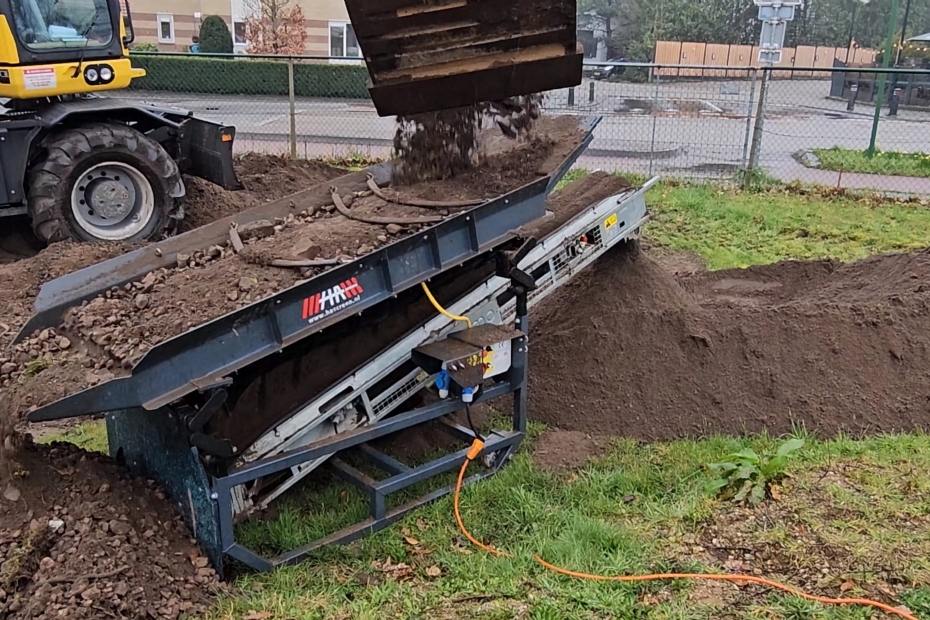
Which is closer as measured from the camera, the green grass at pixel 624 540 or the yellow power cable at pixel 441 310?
the green grass at pixel 624 540

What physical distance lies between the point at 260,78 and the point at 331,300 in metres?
23.6

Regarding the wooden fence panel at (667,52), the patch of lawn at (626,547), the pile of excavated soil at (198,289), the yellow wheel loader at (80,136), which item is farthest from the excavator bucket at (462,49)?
the wooden fence panel at (667,52)

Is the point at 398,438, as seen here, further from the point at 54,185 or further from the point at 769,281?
the point at 54,185

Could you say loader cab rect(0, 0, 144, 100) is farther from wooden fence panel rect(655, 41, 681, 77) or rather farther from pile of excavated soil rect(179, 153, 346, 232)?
wooden fence panel rect(655, 41, 681, 77)

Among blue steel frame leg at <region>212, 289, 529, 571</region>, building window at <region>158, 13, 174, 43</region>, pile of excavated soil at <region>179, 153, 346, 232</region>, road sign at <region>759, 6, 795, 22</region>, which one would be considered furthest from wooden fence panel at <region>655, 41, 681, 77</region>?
blue steel frame leg at <region>212, 289, 529, 571</region>

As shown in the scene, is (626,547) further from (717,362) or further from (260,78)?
(260,78)

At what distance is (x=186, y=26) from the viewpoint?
3594cm

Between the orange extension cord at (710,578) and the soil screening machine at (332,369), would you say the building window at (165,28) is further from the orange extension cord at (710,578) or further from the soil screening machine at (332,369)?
the orange extension cord at (710,578)

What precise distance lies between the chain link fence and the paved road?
0.03 meters

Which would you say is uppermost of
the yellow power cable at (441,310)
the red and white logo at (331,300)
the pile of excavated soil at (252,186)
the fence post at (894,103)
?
the red and white logo at (331,300)

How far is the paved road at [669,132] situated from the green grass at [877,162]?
49cm

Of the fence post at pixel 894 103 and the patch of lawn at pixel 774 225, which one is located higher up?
the fence post at pixel 894 103

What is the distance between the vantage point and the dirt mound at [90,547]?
3750 mm

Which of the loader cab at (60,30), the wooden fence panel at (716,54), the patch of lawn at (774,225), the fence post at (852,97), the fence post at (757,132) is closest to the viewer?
the loader cab at (60,30)
